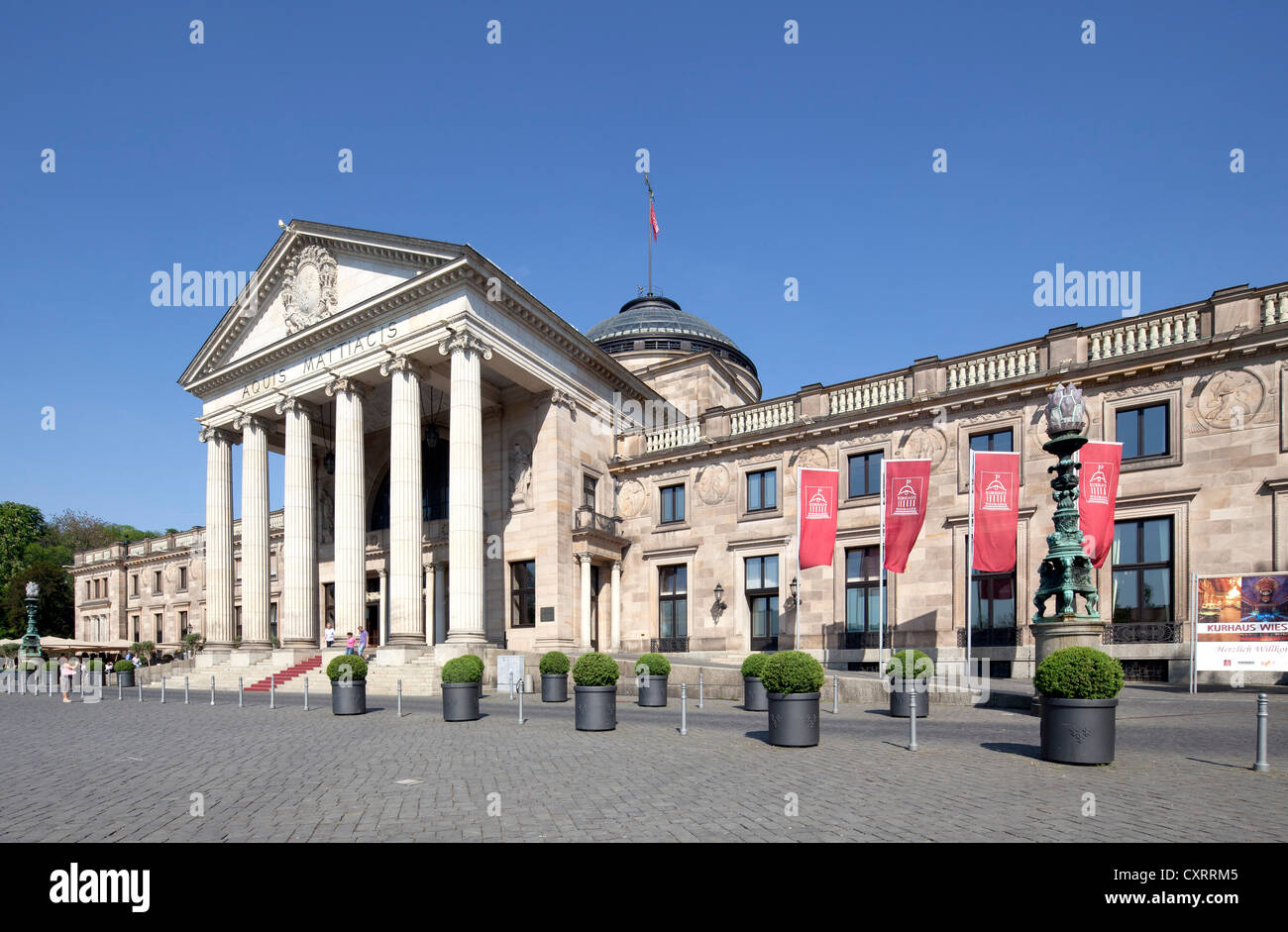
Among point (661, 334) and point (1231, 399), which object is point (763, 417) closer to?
point (1231, 399)

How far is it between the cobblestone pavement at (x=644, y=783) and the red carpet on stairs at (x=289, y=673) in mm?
15128

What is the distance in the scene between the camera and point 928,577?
93.9ft

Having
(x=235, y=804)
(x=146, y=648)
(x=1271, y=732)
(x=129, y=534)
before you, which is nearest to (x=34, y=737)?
(x=235, y=804)

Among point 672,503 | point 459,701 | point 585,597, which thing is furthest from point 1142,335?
point 459,701

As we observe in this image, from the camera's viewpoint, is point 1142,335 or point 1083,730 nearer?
point 1083,730

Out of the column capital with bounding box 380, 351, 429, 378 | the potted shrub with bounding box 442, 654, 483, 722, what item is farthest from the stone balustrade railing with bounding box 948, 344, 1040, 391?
the column capital with bounding box 380, 351, 429, 378

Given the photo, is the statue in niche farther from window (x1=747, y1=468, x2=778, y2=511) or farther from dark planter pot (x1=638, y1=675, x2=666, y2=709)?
dark planter pot (x1=638, y1=675, x2=666, y2=709)

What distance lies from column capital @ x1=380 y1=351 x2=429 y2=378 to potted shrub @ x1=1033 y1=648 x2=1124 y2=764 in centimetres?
2740

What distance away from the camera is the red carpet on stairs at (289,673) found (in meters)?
32.0

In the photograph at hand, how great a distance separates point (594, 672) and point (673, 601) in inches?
813

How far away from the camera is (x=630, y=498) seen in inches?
1491

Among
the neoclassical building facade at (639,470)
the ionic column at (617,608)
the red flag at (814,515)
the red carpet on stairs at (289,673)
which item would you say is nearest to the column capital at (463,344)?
the neoclassical building facade at (639,470)
